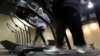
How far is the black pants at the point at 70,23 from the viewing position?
241 cm

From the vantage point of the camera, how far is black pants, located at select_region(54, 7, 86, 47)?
241 cm

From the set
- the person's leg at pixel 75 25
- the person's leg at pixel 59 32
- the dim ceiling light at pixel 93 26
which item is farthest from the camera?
the dim ceiling light at pixel 93 26

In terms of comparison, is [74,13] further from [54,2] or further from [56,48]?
[56,48]

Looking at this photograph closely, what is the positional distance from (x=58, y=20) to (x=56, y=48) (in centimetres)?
39

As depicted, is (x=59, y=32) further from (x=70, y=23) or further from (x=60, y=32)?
(x=70, y=23)

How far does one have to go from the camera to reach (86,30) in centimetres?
1130

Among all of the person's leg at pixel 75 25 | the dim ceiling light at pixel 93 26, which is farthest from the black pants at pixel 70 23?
the dim ceiling light at pixel 93 26

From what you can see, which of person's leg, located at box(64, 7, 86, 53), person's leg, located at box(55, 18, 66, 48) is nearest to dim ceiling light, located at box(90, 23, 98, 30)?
person's leg, located at box(55, 18, 66, 48)

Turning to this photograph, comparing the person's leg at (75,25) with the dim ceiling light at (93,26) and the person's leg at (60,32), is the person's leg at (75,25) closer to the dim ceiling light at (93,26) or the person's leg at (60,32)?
the person's leg at (60,32)

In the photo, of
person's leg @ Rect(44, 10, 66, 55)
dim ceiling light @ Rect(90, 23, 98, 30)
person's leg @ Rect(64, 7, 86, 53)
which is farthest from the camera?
dim ceiling light @ Rect(90, 23, 98, 30)

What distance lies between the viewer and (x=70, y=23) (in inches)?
96.6

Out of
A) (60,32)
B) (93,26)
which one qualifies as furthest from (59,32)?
(93,26)

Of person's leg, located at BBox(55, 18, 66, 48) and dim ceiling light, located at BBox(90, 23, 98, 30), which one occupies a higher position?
dim ceiling light, located at BBox(90, 23, 98, 30)

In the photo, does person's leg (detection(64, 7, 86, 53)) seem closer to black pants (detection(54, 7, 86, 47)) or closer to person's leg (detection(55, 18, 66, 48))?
black pants (detection(54, 7, 86, 47))
